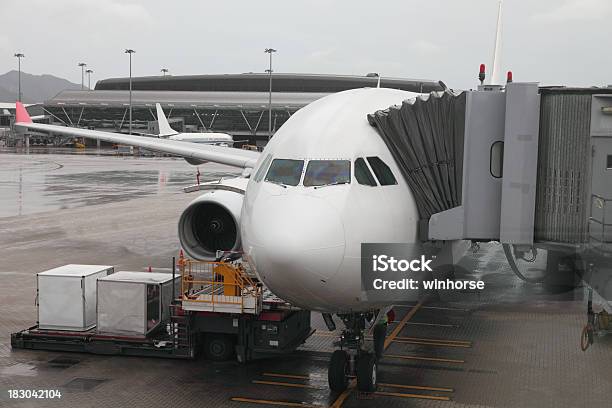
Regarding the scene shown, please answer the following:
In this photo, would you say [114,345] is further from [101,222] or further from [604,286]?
[101,222]

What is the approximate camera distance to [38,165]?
221 ft

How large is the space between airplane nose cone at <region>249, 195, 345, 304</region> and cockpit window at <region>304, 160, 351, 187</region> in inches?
17.5

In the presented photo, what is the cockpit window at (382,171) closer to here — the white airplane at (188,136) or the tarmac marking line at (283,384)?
the tarmac marking line at (283,384)

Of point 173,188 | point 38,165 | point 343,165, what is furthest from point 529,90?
point 38,165

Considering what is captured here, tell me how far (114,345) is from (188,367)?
5.43 feet

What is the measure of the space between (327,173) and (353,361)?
10.8ft

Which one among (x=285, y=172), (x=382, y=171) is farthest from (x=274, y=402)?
(x=382, y=171)

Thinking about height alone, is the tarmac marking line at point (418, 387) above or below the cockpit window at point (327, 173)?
below

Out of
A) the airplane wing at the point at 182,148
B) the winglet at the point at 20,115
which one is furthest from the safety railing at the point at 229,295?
the winglet at the point at 20,115

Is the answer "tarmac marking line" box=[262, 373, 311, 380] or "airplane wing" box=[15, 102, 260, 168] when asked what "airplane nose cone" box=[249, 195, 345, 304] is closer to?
"tarmac marking line" box=[262, 373, 311, 380]

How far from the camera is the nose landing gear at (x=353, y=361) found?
1101 centimetres

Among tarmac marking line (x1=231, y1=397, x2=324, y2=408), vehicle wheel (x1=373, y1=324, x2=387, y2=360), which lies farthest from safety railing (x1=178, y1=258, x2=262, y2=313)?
vehicle wheel (x1=373, y1=324, x2=387, y2=360)

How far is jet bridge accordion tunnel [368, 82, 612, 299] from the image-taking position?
10.1m

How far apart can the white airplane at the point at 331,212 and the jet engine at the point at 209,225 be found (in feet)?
17.0
